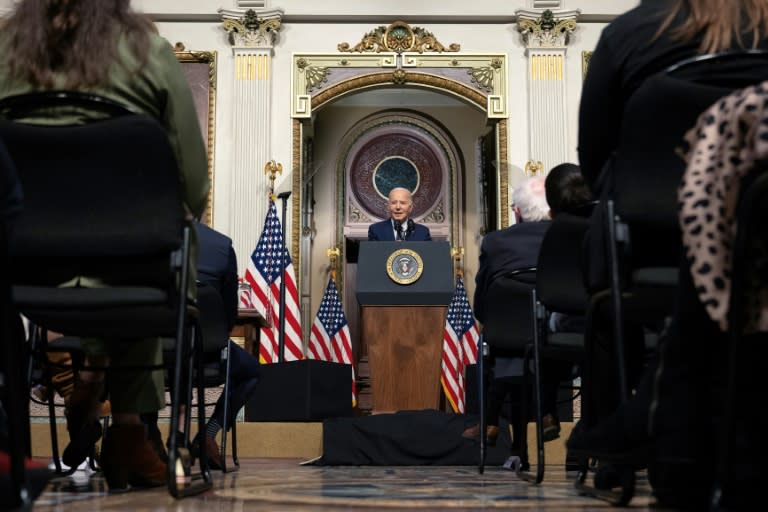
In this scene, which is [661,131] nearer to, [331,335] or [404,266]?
[404,266]

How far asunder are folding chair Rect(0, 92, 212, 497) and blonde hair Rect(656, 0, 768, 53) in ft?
3.58

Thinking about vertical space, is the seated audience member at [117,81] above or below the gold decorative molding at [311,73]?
below

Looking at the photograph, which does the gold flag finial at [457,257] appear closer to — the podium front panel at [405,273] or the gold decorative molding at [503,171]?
the gold decorative molding at [503,171]

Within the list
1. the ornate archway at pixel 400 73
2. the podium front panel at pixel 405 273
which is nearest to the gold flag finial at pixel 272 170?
the ornate archway at pixel 400 73

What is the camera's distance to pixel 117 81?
81.7 inches

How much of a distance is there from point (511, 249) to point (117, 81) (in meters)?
1.88

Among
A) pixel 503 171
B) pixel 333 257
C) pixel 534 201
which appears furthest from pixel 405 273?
pixel 333 257

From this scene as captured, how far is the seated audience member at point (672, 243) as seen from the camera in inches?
48.3

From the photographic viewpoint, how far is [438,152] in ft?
38.2

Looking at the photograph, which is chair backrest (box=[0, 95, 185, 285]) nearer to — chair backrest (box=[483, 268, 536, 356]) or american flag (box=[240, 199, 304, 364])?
chair backrest (box=[483, 268, 536, 356])

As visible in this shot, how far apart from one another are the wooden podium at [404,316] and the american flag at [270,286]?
1.98m

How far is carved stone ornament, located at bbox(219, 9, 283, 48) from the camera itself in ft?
30.4

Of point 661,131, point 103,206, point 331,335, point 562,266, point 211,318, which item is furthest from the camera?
point 331,335

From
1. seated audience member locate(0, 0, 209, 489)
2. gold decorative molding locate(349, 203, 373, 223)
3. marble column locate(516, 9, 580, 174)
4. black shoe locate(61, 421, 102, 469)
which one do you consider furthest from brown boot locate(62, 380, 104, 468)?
gold decorative molding locate(349, 203, 373, 223)
